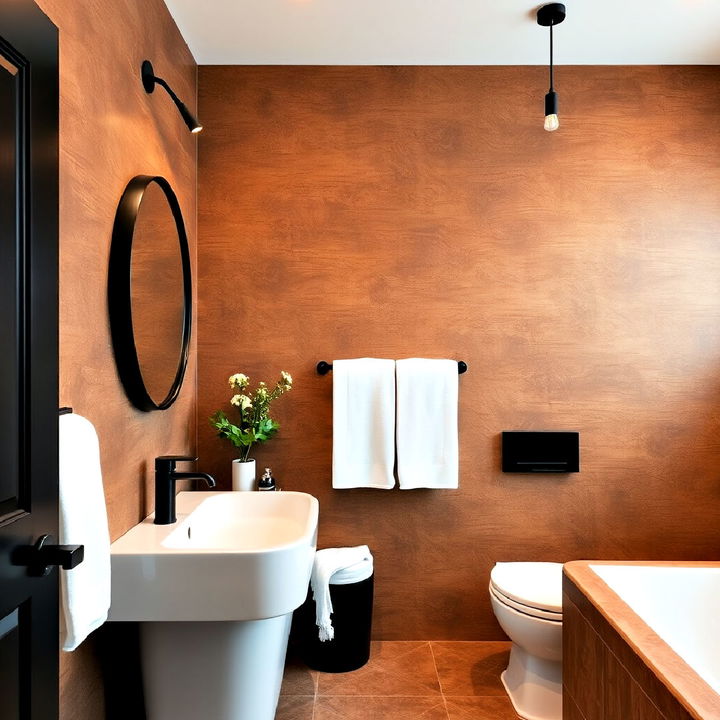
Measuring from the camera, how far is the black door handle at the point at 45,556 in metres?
0.98

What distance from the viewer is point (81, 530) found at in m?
1.24

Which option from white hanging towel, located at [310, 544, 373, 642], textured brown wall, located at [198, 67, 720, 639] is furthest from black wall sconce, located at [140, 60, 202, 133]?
white hanging towel, located at [310, 544, 373, 642]

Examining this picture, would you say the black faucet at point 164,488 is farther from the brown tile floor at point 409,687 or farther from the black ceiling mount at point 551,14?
the black ceiling mount at point 551,14

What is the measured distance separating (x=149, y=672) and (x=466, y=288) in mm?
1785

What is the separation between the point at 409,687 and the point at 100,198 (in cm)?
194

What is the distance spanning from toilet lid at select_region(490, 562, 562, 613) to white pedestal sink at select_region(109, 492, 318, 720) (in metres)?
0.73

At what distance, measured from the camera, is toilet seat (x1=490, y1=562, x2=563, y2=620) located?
2074 millimetres

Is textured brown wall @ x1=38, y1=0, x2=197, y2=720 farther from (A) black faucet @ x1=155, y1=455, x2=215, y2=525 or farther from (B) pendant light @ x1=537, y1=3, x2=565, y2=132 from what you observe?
(B) pendant light @ x1=537, y1=3, x2=565, y2=132

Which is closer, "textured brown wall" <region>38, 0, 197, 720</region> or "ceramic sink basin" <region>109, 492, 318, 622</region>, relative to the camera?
"textured brown wall" <region>38, 0, 197, 720</region>

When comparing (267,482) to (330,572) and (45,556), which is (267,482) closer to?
(330,572)

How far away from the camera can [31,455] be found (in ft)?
3.33

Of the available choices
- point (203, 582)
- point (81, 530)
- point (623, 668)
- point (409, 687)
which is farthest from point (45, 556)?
point (409, 687)

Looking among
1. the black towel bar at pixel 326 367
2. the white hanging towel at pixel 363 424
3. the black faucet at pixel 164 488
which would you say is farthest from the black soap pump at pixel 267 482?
the black faucet at pixel 164 488

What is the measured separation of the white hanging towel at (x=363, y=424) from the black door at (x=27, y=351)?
5.00 feet
